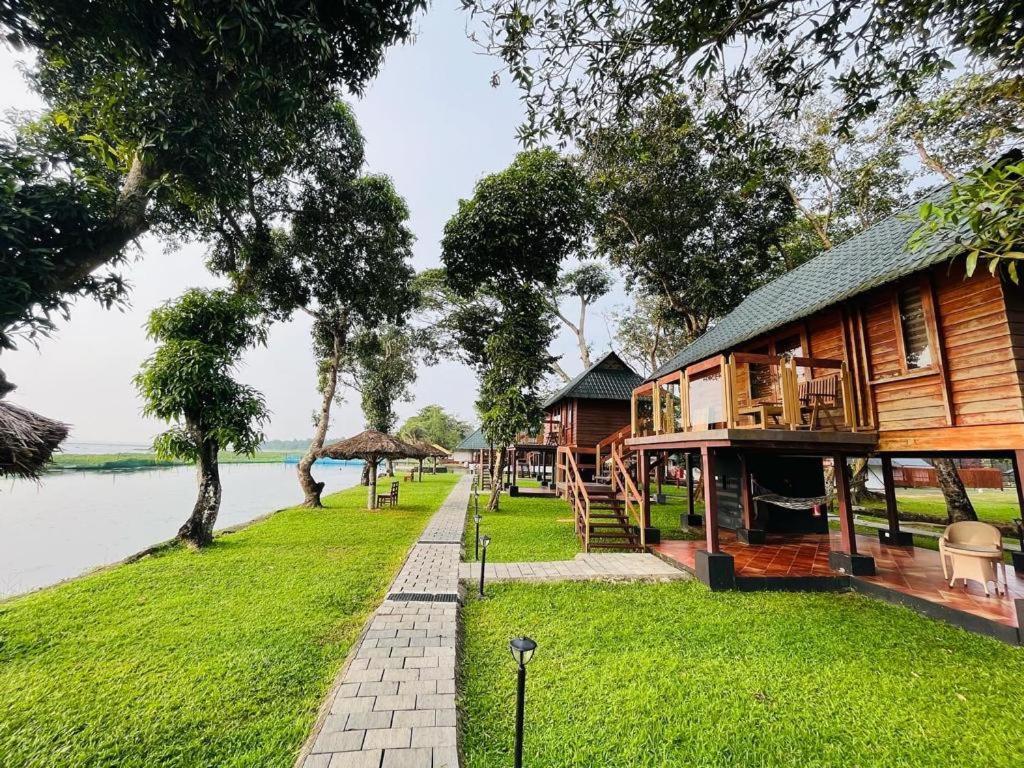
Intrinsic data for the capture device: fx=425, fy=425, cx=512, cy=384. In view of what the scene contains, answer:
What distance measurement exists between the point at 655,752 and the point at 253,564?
298 inches

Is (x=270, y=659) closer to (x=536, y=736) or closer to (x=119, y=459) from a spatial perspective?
(x=536, y=736)

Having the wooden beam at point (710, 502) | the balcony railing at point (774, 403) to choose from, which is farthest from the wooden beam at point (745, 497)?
the wooden beam at point (710, 502)

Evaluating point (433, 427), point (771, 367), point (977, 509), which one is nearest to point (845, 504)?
point (771, 367)

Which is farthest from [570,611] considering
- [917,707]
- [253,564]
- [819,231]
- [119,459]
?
[119,459]

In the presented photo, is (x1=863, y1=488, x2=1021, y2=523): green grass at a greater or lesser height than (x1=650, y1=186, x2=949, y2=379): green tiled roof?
lesser

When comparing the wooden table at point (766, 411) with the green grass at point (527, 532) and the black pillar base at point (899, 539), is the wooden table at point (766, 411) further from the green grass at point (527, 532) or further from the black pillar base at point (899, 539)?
the green grass at point (527, 532)

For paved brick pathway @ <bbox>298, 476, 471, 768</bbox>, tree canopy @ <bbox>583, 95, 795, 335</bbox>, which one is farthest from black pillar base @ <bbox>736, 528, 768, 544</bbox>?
tree canopy @ <bbox>583, 95, 795, 335</bbox>

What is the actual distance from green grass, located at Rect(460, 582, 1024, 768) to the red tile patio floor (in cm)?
55

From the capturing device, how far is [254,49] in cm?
458

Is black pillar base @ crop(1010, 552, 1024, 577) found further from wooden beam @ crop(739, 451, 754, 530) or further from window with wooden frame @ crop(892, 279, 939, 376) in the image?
window with wooden frame @ crop(892, 279, 939, 376)

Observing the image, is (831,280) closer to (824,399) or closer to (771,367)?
(824,399)

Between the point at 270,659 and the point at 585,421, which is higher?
the point at 585,421

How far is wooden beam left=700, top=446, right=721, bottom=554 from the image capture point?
267 inches

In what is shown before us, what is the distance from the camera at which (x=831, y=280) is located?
24.7ft
